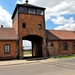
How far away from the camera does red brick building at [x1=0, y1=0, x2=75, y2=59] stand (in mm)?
25656

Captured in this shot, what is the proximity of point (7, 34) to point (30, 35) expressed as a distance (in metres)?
4.09

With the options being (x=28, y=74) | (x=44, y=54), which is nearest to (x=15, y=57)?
(x=44, y=54)

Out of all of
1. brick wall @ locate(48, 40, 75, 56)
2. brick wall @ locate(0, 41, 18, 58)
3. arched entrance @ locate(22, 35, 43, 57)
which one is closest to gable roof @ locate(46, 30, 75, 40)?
brick wall @ locate(48, 40, 75, 56)

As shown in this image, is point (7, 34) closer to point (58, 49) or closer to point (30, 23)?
point (30, 23)

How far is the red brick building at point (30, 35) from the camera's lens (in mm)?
25656

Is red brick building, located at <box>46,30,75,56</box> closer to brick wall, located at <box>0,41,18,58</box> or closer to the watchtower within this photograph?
the watchtower

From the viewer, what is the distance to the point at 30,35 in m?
27.8

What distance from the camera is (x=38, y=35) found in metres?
27.8

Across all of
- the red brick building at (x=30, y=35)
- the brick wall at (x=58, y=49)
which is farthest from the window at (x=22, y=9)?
the brick wall at (x=58, y=49)

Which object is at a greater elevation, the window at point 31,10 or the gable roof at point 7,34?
the window at point 31,10

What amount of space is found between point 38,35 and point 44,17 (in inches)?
143

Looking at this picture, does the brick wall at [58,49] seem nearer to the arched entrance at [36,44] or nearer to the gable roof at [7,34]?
the arched entrance at [36,44]

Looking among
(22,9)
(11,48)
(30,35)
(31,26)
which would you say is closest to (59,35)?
(30,35)

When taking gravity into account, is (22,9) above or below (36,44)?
above
